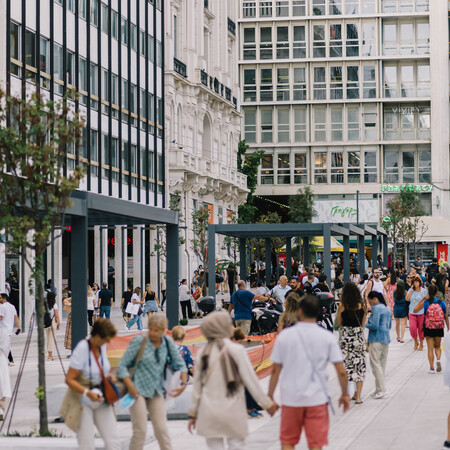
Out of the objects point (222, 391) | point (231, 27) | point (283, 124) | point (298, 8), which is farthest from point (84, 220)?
point (298, 8)

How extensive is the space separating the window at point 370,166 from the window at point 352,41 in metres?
7.93

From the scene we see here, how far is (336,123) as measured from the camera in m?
83.8

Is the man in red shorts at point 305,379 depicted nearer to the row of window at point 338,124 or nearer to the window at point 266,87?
the row of window at point 338,124

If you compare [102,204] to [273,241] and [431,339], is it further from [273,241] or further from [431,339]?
[273,241]

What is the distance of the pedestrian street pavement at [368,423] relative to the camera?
455 inches

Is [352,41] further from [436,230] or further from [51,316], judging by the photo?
[51,316]

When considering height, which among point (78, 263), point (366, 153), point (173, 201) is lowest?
point (78, 263)

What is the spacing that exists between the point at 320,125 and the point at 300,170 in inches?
151

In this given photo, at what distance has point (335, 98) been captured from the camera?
8394 centimetres

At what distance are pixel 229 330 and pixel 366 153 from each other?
76.1 metres

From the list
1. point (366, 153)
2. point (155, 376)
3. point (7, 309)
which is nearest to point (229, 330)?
point (155, 376)

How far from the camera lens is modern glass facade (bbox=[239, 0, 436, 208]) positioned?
8338cm

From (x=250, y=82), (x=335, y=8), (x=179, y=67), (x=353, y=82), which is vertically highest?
(x=335, y=8)

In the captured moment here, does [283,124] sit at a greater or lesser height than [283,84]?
lesser
